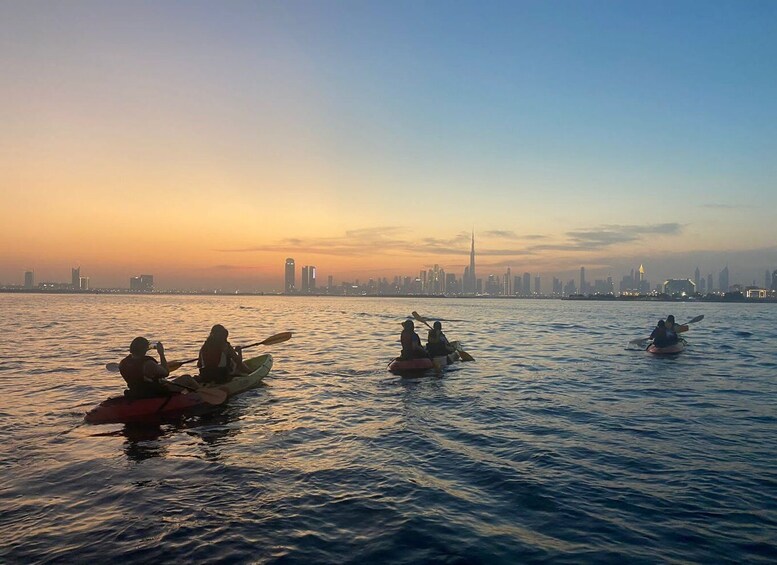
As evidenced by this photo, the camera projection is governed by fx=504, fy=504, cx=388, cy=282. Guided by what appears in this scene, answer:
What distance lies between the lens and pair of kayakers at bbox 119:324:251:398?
44.1 feet

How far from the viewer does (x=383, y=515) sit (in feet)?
25.1

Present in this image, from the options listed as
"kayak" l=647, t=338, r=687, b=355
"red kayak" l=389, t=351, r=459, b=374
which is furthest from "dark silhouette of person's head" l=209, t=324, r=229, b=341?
"kayak" l=647, t=338, r=687, b=355

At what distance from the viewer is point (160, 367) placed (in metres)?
14.0

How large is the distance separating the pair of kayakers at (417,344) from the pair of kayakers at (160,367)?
7.47m

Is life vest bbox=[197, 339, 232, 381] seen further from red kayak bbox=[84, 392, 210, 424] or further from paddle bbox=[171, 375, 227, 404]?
red kayak bbox=[84, 392, 210, 424]

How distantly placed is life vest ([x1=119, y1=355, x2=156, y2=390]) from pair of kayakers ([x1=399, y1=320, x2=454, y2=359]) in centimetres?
1027

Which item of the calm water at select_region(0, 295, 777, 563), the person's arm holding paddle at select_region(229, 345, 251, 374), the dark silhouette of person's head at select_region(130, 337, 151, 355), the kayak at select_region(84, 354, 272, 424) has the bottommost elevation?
the calm water at select_region(0, 295, 777, 563)

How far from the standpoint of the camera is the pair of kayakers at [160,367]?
13438 millimetres

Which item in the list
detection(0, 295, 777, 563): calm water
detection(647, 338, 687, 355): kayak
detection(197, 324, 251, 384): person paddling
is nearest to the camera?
detection(0, 295, 777, 563): calm water

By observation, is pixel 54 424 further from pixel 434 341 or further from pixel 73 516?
pixel 434 341

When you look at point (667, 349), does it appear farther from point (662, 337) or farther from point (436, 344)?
point (436, 344)

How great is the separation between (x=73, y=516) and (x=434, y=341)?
17.6 m

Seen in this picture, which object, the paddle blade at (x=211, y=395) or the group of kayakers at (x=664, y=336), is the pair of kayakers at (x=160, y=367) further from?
the group of kayakers at (x=664, y=336)

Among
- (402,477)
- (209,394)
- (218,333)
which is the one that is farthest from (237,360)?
(402,477)
